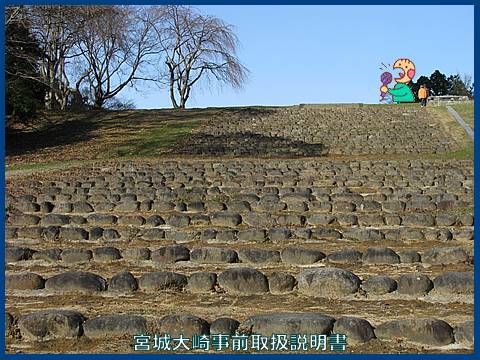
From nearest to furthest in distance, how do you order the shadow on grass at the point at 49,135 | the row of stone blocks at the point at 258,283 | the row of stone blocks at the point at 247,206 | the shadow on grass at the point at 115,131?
the row of stone blocks at the point at 258,283
the row of stone blocks at the point at 247,206
the shadow on grass at the point at 115,131
the shadow on grass at the point at 49,135

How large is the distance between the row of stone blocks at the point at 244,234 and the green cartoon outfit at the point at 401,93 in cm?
2911

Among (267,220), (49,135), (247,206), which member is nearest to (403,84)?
(49,135)

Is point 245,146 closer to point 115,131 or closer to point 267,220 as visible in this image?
point 115,131

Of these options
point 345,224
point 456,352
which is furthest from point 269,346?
point 345,224

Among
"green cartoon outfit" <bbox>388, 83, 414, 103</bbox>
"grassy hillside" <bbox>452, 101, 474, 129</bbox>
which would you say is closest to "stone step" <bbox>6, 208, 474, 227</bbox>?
"grassy hillside" <bbox>452, 101, 474, 129</bbox>

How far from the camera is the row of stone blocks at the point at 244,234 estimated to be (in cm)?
634

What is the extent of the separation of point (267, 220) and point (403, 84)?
96.6 feet

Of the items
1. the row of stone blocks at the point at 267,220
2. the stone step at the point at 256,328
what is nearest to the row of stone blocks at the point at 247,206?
the row of stone blocks at the point at 267,220

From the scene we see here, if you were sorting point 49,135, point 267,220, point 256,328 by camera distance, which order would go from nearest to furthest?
point 256,328 → point 267,220 → point 49,135

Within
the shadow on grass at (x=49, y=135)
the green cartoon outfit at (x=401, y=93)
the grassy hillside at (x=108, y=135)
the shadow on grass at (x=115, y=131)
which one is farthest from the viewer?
the green cartoon outfit at (x=401, y=93)

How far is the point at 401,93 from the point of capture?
34.7 meters

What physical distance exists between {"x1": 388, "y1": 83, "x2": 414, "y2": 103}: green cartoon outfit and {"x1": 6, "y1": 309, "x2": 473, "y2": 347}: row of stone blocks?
32188 mm

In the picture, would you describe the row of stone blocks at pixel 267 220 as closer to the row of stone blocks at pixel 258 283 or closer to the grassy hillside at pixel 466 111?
the row of stone blocks at pixel 258 283

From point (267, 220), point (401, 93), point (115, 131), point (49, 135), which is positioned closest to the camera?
point (267, 220)
